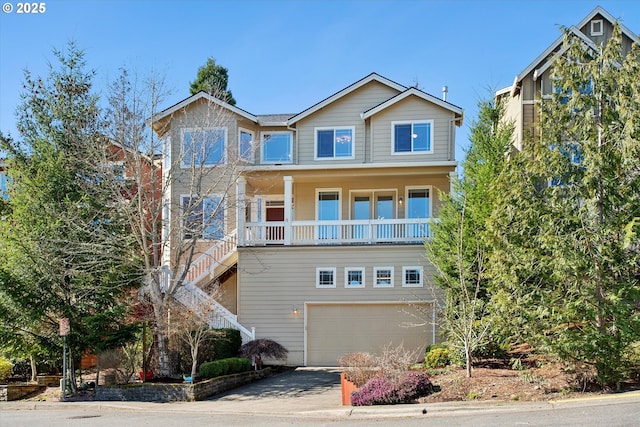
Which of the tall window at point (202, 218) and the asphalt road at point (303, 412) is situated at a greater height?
the tall window at point (202, 218)

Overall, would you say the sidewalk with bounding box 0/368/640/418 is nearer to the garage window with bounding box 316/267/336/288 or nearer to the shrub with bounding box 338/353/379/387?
the shrub with bounding box 338/353/379/387

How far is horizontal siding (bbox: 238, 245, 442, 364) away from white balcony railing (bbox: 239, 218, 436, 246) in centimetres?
46

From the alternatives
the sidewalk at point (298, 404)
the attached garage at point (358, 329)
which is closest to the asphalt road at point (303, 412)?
the sidewalk at point (298, 404)

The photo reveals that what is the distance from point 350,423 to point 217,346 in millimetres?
8286

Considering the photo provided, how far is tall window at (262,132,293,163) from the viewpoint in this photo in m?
24.5

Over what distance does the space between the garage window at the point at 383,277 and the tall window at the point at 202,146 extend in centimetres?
706

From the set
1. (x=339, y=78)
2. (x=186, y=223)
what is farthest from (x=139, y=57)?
(x=339, y=78)

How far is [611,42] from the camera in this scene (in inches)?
474

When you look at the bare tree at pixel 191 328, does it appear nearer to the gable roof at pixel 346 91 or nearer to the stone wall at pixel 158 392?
the stone wall at pixel 158 392

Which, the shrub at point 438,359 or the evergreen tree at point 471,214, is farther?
the evergreen tree at point 471,214

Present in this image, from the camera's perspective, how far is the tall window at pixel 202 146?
61.1 ft

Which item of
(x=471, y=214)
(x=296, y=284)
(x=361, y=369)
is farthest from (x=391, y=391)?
(x=296, y=284)

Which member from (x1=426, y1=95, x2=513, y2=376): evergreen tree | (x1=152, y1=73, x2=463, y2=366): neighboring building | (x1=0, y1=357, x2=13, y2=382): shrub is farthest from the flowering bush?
(x1=0, y1=357, x2=13, y2=382): shrub

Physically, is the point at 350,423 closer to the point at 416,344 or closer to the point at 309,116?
the point at 416,344
